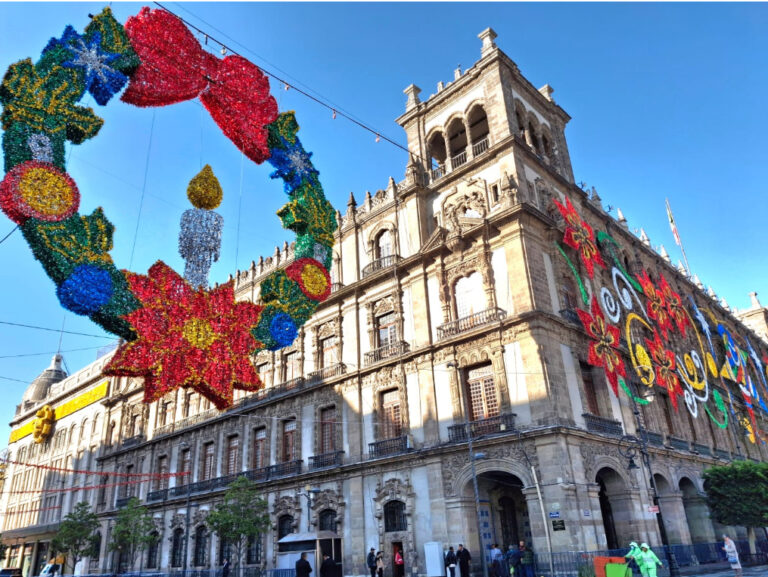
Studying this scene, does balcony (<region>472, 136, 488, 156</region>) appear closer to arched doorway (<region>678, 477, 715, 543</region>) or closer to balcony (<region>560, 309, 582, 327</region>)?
balcony (<region>560, 309, 582, 327</region>)

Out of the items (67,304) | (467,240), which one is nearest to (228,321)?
(67,304)

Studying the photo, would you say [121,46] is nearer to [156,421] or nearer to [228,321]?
[228,321]

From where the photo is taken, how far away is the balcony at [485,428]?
864 inches

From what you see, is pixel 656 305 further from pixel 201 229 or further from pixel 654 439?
pixel 201 229

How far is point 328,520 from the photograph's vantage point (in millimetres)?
26719

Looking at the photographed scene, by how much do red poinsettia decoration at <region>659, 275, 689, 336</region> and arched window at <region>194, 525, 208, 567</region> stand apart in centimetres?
2997

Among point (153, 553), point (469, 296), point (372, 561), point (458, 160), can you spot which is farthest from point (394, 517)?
point (153, 553)

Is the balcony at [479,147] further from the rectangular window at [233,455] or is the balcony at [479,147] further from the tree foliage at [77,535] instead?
the tree foliage at [77,535]

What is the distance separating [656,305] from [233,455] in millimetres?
26110

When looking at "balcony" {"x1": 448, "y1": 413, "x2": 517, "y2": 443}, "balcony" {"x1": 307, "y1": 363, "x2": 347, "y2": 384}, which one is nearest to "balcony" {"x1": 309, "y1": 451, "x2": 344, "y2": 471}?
"balcony" {"x1": 307, "y1": 363, "x2": 347, "y2": 384}

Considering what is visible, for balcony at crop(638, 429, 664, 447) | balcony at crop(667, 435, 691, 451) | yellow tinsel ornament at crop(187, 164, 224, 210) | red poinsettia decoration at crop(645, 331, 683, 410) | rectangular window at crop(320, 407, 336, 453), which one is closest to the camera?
yellow tinsel ornament at crop(187, 164, 224, 210)

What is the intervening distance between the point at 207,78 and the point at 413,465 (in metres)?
16.9

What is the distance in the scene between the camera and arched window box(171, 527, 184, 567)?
3352 cm

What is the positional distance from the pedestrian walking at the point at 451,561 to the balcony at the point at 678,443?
13.0 metres
